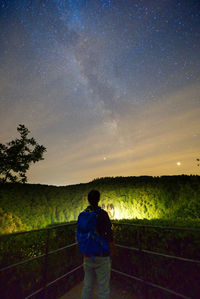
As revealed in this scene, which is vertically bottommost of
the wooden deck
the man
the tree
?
the wooden deck

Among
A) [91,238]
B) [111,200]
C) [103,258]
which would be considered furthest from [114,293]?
[111,200]

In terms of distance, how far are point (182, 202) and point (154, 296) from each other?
153 inches

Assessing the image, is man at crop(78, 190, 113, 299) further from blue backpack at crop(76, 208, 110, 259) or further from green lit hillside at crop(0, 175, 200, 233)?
green lit hillside at crop(0, 175, 200, 233)

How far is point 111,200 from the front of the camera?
9.59 m

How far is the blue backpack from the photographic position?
2.24 m

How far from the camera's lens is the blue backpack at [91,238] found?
224 cm

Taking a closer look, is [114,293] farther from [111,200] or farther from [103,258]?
[111,200]

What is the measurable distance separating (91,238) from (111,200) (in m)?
7.58

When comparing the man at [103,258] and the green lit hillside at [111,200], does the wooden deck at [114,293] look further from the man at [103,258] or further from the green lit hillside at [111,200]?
the green lit hillside at [111,200]

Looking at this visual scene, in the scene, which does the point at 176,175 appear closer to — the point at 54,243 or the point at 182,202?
the point at 182,202

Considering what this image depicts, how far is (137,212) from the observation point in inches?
335

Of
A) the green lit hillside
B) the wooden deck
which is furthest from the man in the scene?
the green lit hillside

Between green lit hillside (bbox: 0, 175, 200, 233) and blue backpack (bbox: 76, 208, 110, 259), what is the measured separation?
4.75 meters

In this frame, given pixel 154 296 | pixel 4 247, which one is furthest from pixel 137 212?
pixel 4 247
